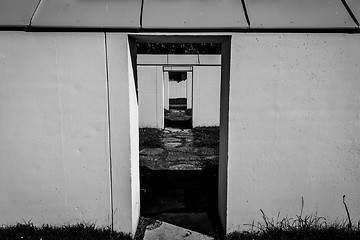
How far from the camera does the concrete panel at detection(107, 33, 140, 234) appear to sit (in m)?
3.06

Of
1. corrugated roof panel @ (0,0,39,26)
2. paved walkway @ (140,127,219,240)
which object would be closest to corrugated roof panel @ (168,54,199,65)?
paved walkway @ (140,127,219,240)

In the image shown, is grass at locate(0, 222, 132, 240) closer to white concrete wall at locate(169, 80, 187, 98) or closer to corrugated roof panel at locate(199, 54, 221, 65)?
corrugated roof panel at locate(199, 54, 221, 65)

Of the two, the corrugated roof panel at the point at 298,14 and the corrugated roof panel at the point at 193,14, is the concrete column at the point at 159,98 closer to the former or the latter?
the corrugated roof panel at the point at 193,14

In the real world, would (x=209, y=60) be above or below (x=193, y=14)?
above

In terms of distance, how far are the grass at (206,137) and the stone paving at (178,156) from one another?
249mm

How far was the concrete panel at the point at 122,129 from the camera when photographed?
3.06 metres

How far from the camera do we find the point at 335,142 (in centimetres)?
323

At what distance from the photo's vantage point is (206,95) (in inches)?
448

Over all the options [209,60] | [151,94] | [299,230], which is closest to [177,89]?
[209,60]

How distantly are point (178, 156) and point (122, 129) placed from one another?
4349 mm

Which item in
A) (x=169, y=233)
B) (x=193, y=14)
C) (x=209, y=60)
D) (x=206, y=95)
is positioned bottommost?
(x=169, y=233)

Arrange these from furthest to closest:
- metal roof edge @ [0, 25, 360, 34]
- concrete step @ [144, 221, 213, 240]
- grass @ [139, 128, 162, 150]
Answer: grass @ [139, 128, 162, 150] → concrete step @ [144, 221, 213, 240] → metal roof edge @ [0, 25, 360, 34]

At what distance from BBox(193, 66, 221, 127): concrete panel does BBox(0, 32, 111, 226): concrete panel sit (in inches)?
327

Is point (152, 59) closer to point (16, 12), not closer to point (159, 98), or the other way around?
point (159, 98)
